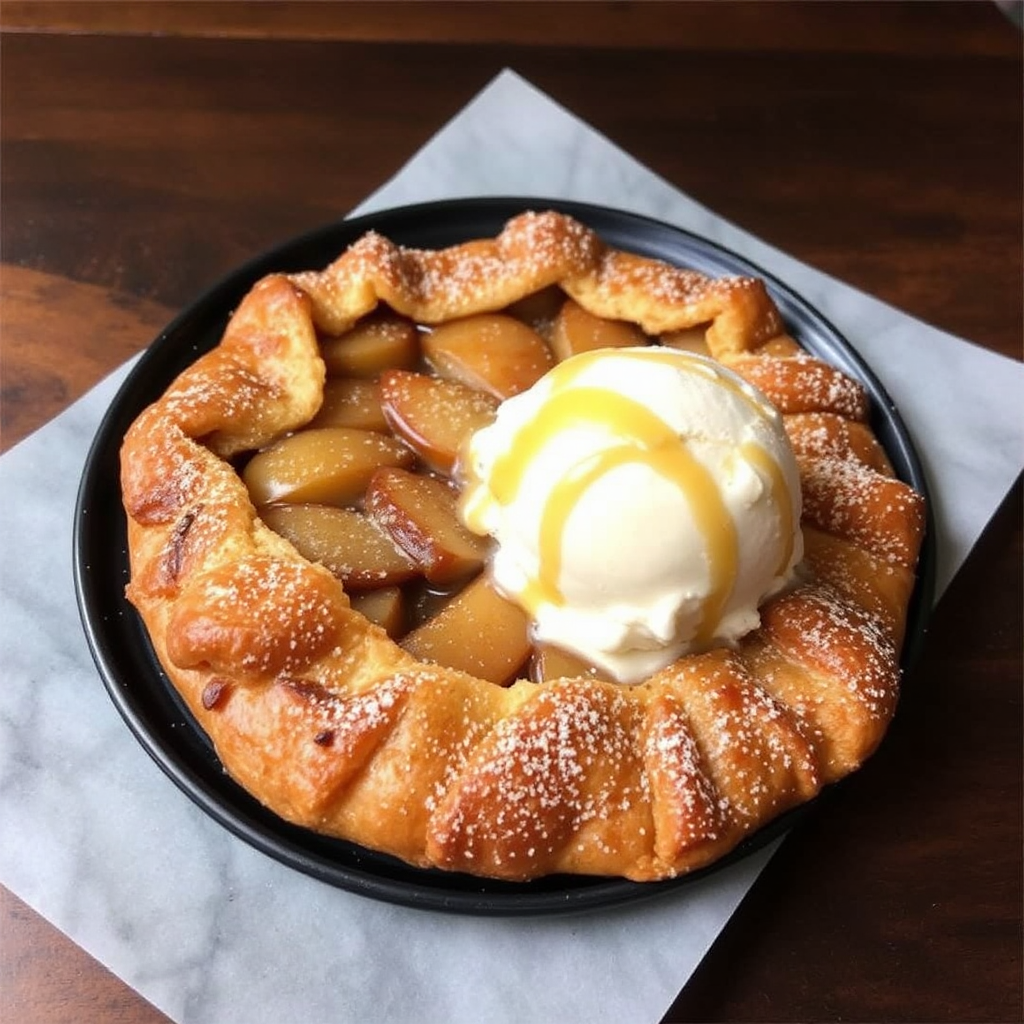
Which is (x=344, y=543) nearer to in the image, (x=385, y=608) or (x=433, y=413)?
(x=385, y=608)

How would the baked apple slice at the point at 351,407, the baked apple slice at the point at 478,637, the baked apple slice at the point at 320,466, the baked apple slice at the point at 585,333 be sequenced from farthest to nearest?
1. the baked apple slice at the point at 585,333
2. the baked apple slice at the point at 351,407
3. the baked apple slice at the point at 320,466
4. the baked apple slice at the point at 478,637

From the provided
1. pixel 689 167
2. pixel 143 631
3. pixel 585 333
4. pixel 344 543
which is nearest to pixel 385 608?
pixel 344 543

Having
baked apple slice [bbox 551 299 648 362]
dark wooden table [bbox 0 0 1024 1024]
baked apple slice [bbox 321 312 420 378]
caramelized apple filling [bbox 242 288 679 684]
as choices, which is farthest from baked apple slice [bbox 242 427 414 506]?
dark wooden table [bbox 0 0 1024 1024]

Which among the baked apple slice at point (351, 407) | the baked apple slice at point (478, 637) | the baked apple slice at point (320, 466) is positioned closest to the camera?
the baked apple slice at point (478, 637)

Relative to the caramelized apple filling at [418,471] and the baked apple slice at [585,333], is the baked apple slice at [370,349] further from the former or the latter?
the baked apple slice at [585,333]

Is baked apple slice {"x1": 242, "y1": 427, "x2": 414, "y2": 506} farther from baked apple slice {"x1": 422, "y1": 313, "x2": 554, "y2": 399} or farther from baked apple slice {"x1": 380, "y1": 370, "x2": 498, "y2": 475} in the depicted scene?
baked apple slice {"x1": 422, "y1": 313, "x2": 554, "y2": 399}

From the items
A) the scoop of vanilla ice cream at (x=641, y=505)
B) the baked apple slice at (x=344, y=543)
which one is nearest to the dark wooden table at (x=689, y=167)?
the scoop of vanilla ice cream at (x=641, y=505)
